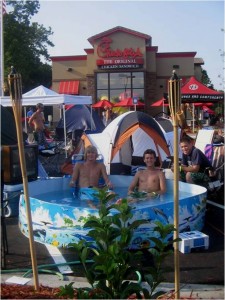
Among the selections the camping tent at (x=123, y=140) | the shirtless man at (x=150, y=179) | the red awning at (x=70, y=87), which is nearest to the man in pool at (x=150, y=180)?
the shirtless man at (x=150, y=179)

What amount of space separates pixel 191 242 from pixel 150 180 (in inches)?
62.5

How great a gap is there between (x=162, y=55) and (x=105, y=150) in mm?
25206

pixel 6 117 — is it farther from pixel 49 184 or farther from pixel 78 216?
pixel 78 216

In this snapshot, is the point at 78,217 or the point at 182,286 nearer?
the point at 182,286

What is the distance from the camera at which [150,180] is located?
624cm

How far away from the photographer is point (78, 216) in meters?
4.91

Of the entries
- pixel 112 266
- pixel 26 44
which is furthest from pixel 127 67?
pixel 112 266

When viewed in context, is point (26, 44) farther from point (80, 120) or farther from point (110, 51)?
point (80, 120)

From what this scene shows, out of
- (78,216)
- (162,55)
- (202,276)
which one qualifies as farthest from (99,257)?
(162,55)

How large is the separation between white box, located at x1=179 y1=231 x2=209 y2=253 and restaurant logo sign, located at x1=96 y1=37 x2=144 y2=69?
28.3 metres

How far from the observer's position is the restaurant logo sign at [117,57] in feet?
106

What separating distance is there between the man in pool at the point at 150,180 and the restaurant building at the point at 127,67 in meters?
26.6

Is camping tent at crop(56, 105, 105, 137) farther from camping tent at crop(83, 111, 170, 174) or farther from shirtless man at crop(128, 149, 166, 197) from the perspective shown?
shirtless man at crop(128, 149, 166, 197)

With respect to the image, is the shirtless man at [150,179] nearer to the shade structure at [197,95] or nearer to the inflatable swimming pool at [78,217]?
the inflatable swimming pool at [78,217]
